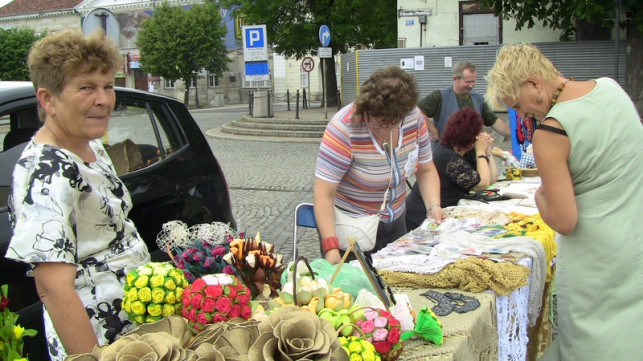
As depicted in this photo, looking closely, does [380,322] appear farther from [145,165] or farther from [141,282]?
[145,165]

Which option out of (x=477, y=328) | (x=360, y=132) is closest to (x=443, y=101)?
(x=360, y=132)

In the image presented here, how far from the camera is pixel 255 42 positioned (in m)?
17.7

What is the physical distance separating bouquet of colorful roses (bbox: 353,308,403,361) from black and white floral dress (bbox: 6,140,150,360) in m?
0.75

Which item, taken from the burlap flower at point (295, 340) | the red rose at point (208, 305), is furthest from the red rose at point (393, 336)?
the red rose at point (208, 305)

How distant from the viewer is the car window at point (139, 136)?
11.7 ft

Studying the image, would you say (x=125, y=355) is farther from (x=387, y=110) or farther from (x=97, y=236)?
(x=387, y=110)

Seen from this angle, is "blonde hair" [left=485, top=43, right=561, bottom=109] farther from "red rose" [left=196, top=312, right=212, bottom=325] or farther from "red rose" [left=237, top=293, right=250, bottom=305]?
"red rose" [left=196, top=312, right=212, bottom=325]

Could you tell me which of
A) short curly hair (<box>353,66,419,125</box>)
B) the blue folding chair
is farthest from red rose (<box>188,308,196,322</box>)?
the blue folding chair

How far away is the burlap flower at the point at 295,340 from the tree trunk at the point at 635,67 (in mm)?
15506

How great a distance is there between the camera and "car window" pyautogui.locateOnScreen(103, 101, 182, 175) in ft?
11.7

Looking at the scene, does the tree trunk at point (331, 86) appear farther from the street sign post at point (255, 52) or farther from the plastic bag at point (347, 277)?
the plastic bag at point (347, 277)

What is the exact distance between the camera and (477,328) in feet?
7.71

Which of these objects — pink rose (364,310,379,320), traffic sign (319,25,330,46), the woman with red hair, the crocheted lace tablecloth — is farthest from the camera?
traffic sign (319,25,330,46)

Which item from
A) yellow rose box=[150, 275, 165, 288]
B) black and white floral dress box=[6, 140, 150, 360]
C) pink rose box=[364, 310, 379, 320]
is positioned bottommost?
pink rose box=[364, 310, 379, 320]
